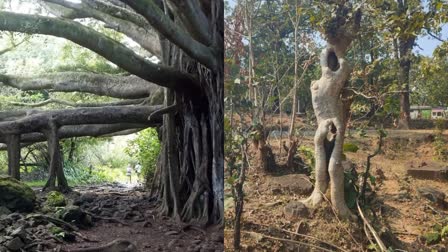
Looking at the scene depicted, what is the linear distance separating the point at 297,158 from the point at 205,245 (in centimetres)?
116

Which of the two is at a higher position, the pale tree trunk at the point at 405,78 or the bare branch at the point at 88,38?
the bare branch at the point at 88,38

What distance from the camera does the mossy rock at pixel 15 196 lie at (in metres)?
2.49

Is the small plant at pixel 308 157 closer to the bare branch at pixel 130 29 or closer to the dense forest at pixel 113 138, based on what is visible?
the dense forest at pixel 113 138

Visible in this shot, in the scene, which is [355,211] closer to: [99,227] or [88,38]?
[88,38]

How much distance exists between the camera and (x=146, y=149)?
314cm

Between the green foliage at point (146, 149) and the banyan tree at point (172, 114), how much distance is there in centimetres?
6

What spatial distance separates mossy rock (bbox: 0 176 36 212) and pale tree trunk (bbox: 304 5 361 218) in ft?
5.55

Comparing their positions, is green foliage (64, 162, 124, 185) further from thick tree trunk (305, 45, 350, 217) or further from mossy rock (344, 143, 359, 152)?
mossy rock (344, 143, 359, 152)

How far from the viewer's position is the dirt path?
2635 millimetres

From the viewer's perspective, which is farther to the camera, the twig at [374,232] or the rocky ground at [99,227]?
the rocky ground at [99,227]

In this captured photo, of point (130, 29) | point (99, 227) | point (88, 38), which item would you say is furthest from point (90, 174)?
point (130, 29)

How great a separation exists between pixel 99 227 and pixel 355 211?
1.69 metres

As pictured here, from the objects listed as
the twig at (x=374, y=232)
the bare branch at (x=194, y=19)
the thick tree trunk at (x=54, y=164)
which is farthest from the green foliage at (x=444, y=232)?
the thick tree trunk at (x=54, y=164)

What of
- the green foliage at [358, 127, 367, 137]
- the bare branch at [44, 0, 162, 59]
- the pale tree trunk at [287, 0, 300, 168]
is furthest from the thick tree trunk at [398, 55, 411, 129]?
the bare branch at [44, 0, 162, 59]
